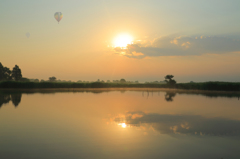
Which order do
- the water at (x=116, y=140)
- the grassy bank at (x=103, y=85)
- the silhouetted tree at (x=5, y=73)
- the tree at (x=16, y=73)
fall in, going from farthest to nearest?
the tree at (x=16, y=73) < the silhouetted tree at (x=5, y=73) < the grassy bank at (x=103, y=85) < the water at (x=116, y=140)

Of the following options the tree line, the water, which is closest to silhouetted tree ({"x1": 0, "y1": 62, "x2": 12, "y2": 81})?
the tree line

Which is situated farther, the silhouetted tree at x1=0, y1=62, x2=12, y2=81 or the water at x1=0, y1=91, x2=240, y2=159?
the silhouetted tree at x1=0, y1=62, x2=12, y2=81

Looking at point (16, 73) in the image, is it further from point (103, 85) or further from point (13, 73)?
point (103, 85)

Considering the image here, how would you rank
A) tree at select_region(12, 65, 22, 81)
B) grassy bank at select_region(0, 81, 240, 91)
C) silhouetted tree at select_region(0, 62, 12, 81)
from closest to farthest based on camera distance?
grassy bank at select_region(0, 81, 240, 91) → silhouetted tree at select_region(0, 62, 12, 81) → tree at select_region(12, 65, 22, 81)

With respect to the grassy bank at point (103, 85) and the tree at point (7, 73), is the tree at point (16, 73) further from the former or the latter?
the grassy bank at point (103, 85)

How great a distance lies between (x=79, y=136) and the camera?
481 inches

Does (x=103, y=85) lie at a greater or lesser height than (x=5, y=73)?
lesser

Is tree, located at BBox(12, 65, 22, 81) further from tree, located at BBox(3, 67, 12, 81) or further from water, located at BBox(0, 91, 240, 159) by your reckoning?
water, located at BBox(0, 91, 240, 159)

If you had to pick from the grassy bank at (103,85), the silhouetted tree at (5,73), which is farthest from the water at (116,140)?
the silhouetted tree at (5,73)

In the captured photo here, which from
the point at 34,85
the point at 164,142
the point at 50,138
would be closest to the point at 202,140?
the point at 164,142

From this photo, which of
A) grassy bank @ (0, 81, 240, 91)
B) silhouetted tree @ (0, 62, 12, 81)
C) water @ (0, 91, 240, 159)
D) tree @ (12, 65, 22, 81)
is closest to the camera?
water @ (0, 91, 240, 159)

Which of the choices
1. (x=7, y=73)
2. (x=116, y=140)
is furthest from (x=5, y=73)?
(x=116, y=140)

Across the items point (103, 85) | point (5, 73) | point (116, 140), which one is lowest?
point (116, 140)

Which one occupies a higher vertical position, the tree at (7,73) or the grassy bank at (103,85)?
the tree at (7,73)
